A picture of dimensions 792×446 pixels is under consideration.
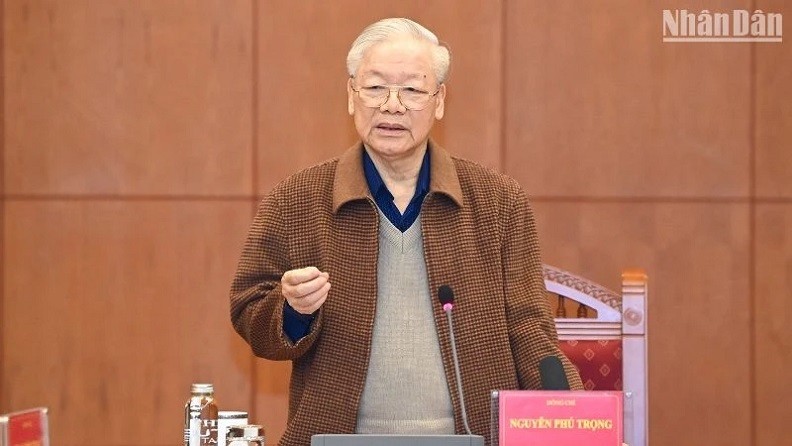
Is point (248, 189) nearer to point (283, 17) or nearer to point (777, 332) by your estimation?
point (283, 17)

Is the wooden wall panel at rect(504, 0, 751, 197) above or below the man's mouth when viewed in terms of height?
above

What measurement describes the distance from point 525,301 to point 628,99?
6.51ft

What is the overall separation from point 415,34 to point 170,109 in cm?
206

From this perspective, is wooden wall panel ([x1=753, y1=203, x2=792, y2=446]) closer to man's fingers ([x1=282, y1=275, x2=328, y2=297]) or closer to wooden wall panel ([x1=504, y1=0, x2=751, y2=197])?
wooden wall panel ([x1=504, y1=0, x2=751, y2=197])

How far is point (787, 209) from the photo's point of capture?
4449 mm

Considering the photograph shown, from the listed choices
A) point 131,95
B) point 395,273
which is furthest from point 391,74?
point 131,95

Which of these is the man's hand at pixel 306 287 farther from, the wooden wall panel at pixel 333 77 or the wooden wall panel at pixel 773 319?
the wooden wall panel at pixel 773 319

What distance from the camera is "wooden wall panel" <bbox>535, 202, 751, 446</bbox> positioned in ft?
14.6

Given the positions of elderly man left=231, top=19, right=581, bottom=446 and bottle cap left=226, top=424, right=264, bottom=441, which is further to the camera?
elderly man left=231, top=19, right=581, bottom=446

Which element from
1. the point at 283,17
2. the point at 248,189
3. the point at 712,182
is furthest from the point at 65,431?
the point at 712,182

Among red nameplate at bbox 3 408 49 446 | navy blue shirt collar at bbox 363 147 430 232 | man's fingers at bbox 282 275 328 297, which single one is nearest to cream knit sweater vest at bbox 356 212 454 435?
navy blue shirt collar at bbox 363 147 430 232

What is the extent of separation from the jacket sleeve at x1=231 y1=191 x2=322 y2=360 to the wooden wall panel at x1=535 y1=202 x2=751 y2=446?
205 cm

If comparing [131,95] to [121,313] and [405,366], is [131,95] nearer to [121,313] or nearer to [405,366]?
[121,313]

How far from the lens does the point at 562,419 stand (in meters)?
1.97
